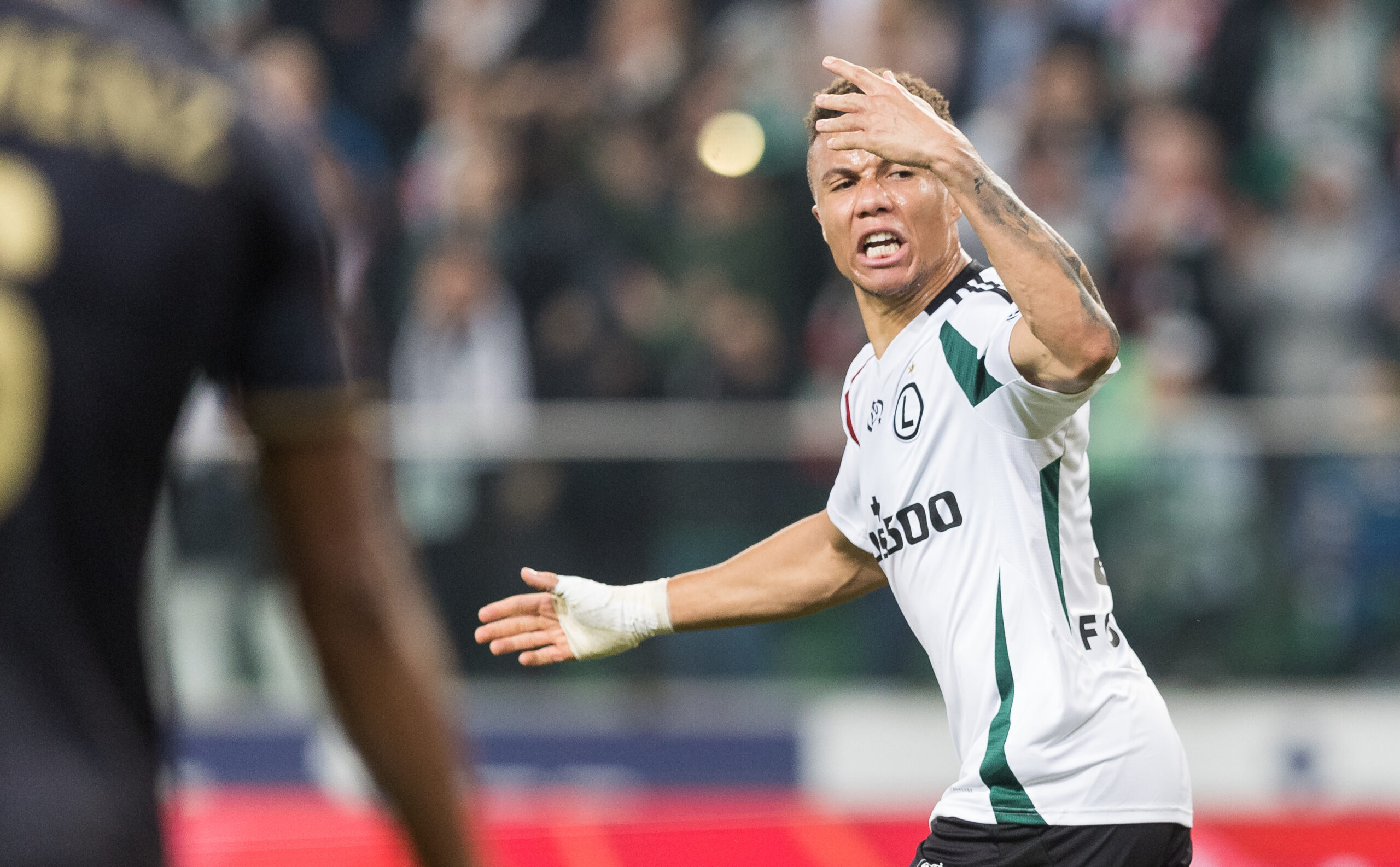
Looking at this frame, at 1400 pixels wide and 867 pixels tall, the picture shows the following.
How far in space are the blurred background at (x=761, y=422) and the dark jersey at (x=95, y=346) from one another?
22.4 ft

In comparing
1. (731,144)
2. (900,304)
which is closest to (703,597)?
(900,304)

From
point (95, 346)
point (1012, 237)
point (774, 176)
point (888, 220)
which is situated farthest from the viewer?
point (774, 176)

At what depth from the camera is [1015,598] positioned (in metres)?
3.61

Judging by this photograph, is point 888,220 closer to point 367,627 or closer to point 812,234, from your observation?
point 367,627

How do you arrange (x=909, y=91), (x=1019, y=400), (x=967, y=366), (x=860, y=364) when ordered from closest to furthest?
(x=1019, y=400)
(x=967, y=366)
(x=909, y=91)
(x=860, y=364)

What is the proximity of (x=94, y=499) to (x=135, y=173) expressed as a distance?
353mm

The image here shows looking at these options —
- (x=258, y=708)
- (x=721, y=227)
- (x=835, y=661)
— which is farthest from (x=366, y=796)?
(x=721, y=227)

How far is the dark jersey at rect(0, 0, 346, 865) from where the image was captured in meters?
1.83

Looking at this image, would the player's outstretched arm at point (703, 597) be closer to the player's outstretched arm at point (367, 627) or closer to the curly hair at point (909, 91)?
the curly hair at point (909, 91)

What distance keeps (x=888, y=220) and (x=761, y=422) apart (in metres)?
5.43

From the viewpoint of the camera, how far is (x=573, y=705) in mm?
9422

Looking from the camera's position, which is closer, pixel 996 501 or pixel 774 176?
pixel 996 501

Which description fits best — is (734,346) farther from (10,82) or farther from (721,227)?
(10,82)

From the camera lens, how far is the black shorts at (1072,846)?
11.8 feet
